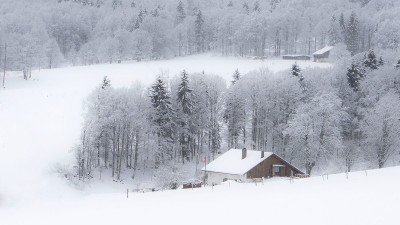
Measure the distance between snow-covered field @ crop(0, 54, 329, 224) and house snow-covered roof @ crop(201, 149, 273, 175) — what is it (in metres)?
14.7

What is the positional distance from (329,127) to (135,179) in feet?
86.6

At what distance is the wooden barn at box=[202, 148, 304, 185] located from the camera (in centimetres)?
5659

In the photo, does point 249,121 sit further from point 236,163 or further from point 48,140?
point 48,140

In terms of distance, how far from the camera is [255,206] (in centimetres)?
3269

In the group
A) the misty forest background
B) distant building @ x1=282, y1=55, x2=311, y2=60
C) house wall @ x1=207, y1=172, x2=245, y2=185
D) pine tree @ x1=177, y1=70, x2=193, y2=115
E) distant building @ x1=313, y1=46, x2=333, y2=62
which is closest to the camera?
house wall @ x1=207, y1=172, x2=245, y2=185

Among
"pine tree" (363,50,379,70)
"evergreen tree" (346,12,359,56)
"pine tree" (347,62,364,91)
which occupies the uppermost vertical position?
"evergreen tree" (346,12,359,56)

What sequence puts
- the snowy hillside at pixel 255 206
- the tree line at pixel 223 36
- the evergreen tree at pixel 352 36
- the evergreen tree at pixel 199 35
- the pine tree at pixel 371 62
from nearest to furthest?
the snowy hillside at pixel 255 206, the pine tree at pixel 371 62, the tree line at pixel 223 36, the evergreen tree at pixel 352 36, the evergreen tree at pixel 199 35

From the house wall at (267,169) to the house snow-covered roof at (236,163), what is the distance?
597mm

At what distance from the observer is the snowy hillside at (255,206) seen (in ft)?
92.3

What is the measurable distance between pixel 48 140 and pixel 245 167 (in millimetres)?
26131

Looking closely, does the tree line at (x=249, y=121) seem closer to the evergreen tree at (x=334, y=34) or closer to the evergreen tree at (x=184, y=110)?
the evergreen tree at (x=184, y=110)

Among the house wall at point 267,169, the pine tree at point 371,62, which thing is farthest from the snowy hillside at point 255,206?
the pine tree at point 371,62

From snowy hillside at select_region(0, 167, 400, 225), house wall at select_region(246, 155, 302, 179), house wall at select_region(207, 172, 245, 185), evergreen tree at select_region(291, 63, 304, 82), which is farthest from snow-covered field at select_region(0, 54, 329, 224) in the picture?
evergreen tree at select_region(291, 63, 304, 82)

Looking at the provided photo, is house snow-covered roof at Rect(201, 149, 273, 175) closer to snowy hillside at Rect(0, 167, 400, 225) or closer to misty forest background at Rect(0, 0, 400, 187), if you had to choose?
misty forest background at Rect(0, 0, 400, 187)
